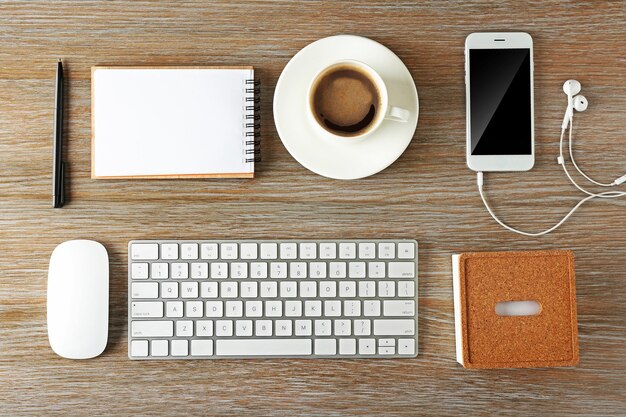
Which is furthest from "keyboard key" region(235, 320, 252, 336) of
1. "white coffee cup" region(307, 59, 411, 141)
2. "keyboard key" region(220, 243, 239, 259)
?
"white coffee cup" region(307, 59, 411, 141)

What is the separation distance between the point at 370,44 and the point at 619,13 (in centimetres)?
41

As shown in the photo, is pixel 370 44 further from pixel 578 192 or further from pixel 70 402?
pixel 70 402

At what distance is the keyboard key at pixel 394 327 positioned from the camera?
880 mm

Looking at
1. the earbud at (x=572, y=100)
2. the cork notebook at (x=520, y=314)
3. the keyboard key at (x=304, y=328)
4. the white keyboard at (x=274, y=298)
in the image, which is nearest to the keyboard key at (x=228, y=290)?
the white keyboard at (x=274, y=298)

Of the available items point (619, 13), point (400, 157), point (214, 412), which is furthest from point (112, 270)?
point (619, 13)

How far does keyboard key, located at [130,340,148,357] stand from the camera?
0.87 m

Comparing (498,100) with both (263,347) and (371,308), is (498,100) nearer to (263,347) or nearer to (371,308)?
(371,308)

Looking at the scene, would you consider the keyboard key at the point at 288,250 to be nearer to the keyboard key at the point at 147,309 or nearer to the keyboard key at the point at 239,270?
the keyboard key at the point at 239,270

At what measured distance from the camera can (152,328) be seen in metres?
0.88

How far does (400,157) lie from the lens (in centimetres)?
90

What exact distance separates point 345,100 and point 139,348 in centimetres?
49

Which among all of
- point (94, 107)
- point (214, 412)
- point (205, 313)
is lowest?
point (214, 412)

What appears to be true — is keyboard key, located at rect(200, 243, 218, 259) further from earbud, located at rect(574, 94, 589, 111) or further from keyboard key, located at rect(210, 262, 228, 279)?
earbud, located at rect(574, 94, 589, 111)

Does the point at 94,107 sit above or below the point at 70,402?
above
